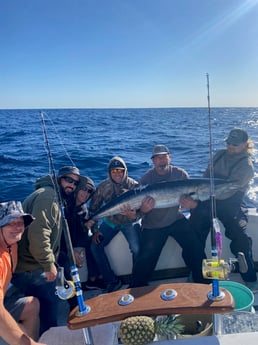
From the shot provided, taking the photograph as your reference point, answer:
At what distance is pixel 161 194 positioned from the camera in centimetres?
349

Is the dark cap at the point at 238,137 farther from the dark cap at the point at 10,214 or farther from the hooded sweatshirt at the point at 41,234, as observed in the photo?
the dark cap at the point at 10,214

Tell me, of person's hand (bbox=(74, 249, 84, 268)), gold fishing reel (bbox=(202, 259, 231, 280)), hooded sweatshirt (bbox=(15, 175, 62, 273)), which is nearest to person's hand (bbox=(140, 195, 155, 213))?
person's hand (bbox=(74, 249, 84, 268))

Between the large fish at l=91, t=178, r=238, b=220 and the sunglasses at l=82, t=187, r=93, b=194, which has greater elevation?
the sunglasses at l=82, t=187, r=93, b=194

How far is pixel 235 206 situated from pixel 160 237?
0.89m

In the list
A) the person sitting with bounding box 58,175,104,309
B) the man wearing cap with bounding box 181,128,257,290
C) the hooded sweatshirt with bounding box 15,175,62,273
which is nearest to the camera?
the hooded sweatshirt with bounding box 15,175,62,273

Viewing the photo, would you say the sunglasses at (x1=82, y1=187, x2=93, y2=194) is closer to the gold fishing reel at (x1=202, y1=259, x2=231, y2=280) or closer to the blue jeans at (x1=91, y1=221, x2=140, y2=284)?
the blue jeans at (x1=91, y1=221, x2=140, y2=284)

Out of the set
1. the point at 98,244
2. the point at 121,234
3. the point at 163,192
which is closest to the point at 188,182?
the point at 163,192

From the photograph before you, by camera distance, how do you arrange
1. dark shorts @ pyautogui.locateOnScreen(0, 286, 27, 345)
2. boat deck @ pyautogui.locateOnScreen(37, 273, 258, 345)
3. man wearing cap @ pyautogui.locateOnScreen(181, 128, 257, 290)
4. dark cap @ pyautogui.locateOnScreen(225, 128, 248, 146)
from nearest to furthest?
boat deck @ pyautogui.locateOnScreen(37, 273, 258, 345) < dark shorts @ pyautogui.locateOnScreen(0, 286, 27, 345) < man wearing cap @ pyautogui.locateOnScreen(181, 128, 257, 290) < dark cap @ pyautogui.locateOnScreen(225, 128, 248, 146)

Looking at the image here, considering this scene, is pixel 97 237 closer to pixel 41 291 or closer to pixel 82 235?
pixel 82 235

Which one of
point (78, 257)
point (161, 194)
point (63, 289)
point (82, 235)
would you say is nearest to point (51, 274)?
point (63, 289)

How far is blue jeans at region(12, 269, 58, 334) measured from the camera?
2.50 m

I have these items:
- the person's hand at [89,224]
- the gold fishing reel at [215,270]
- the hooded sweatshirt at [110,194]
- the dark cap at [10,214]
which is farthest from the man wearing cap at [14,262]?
the hooded sweatshirt at [110,194]

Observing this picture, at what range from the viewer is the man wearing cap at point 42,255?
248 centimetres

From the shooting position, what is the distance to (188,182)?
3646 mm
